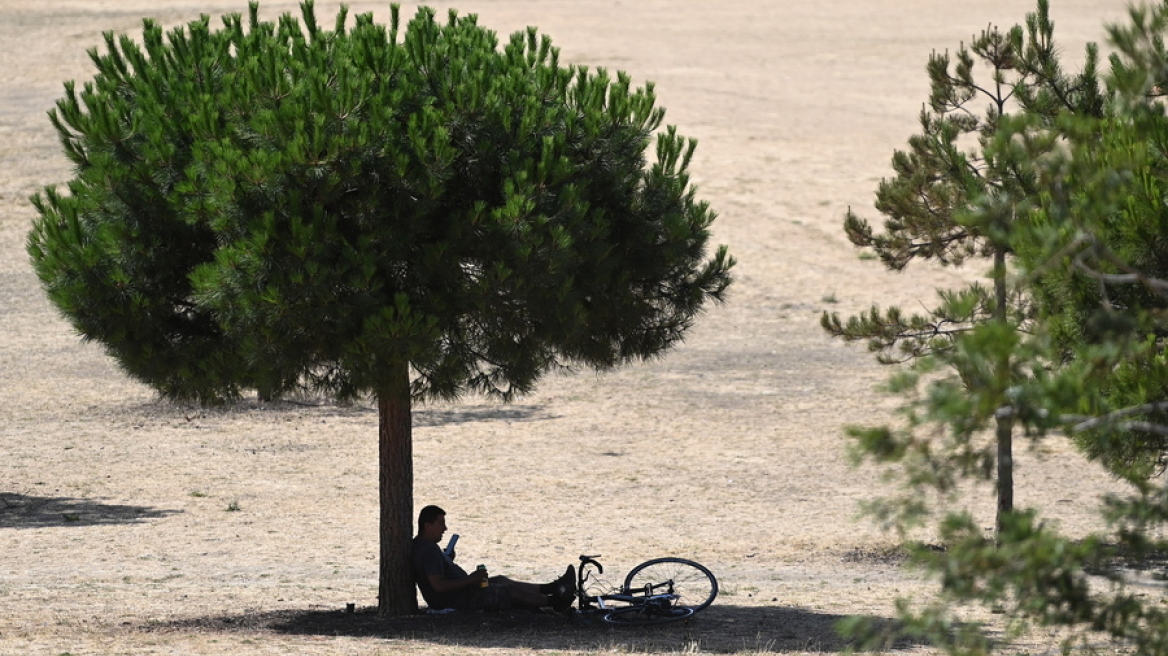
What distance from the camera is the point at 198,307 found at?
35.7 ft

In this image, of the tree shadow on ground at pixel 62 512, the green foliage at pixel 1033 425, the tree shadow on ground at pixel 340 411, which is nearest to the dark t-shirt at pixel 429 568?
the tree shadow on ground at pixel 62 512

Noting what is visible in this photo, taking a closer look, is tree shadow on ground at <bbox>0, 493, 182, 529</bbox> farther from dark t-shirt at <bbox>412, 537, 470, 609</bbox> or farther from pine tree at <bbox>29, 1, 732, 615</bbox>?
dark t-shirt at <bbox>412, 537, 470, 609</bbox>

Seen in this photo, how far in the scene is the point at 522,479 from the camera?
1942cm

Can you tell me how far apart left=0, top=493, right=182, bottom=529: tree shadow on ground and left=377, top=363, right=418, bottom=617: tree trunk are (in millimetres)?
5724

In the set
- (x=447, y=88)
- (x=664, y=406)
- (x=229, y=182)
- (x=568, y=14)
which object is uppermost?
(x=568, y=14)

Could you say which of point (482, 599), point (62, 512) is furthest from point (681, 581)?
point (62, 512)

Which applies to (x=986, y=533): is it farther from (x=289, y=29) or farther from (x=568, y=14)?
(x=568, y=14)

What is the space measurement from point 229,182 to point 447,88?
1729mm

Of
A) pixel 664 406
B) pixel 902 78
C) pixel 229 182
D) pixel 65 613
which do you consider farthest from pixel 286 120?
pixel 902 78

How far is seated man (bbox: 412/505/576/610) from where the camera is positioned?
11.4 metres

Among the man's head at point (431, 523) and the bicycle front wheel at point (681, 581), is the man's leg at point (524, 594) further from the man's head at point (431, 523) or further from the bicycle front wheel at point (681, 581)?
the bicycle front wheel at point (681, 581)

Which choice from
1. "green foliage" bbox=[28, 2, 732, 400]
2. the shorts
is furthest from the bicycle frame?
"green foliage" bbox=[28, 2, 732, 400]

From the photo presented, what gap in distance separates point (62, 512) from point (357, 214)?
28.2ft

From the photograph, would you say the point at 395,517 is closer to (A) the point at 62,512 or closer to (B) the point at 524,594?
(B) the point at 524,594
